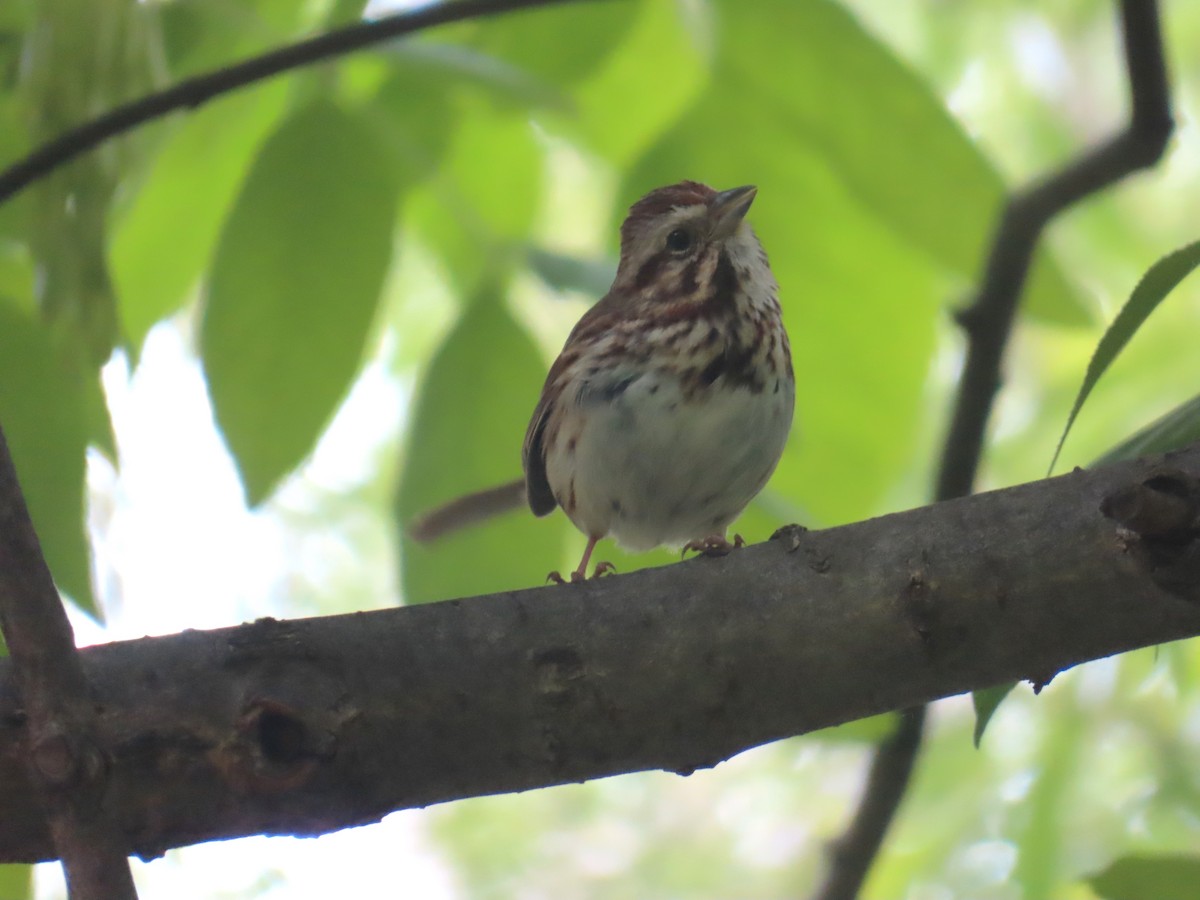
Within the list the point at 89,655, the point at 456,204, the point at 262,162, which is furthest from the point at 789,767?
the point at 89,655

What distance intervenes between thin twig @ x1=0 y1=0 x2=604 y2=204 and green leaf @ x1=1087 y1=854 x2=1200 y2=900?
1.43 meters

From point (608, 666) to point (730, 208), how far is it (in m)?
1.42

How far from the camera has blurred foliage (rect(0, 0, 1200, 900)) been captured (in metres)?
1.92

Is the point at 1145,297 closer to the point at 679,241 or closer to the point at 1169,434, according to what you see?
the point at 1169,434

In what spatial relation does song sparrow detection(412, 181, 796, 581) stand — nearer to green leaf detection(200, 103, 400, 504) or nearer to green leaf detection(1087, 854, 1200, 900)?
green leaf detection(200, 103, 400, 504)

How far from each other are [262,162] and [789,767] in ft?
8.91

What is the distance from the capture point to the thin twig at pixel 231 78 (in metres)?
1.86

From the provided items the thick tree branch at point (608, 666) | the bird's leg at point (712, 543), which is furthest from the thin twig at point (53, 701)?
the bird's leg at point (712, 543)

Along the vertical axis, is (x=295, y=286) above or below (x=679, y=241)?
below

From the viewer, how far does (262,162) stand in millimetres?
2318

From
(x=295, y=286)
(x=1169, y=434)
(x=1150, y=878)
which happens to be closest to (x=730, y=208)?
(x=295, y=286)

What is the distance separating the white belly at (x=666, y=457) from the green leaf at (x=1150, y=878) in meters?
1.20

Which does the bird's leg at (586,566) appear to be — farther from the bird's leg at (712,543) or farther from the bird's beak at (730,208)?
the bird's beak at (730,208)

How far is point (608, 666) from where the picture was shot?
1672 mm
